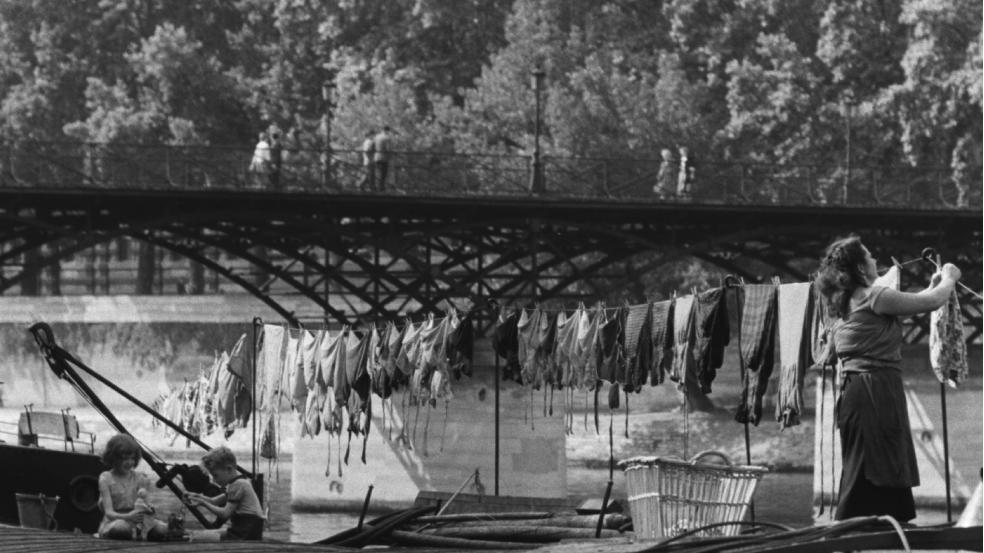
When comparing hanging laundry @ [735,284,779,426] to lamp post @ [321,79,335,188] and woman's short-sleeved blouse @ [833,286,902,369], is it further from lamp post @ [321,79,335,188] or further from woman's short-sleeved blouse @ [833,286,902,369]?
lamp post @ [321,79,335,188]

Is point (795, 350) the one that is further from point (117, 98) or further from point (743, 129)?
point (117, 98)

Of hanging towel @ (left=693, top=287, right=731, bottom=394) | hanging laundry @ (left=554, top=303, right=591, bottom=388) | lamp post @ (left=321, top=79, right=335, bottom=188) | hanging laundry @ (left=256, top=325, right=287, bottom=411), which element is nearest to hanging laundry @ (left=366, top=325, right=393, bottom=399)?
hanging laundry @ (left=256, top=325, right=287, bottom=411)

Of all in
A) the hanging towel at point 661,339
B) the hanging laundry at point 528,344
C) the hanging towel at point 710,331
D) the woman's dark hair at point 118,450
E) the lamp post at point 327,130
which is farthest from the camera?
the lamp post at point 327,130

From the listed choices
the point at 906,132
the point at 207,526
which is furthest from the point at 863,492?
the point at 906,132

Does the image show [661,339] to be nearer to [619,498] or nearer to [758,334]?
[758,334]

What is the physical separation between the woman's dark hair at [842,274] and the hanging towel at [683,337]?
13.6 meters

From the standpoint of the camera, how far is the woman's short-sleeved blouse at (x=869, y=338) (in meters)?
12.2

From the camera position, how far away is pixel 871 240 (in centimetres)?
4456

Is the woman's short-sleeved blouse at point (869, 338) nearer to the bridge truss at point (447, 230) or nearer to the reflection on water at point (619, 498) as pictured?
the reflection on water at point (619, 498)

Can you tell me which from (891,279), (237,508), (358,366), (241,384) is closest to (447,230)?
(241,384)

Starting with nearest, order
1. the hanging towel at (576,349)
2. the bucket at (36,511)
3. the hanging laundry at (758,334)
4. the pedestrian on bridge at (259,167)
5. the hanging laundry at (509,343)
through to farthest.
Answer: the bucket at (36,511) → the hanging laundry at (758,334) → the hanging towel at (576,349) → the hanging laundry at (509,343) → the pedestrian on bridge at (259,167)

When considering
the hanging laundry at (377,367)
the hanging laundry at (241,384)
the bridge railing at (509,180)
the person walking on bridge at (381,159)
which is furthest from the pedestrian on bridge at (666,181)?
the hanging laundry at (241,384)

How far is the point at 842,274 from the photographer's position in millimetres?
12156

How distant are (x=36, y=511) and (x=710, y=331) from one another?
8.08m
